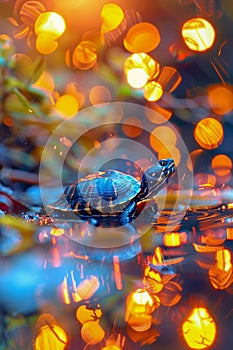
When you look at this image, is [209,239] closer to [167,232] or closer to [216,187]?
[167,232]

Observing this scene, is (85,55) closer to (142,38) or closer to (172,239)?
(142,38)

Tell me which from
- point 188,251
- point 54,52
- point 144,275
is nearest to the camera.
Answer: point 144,275

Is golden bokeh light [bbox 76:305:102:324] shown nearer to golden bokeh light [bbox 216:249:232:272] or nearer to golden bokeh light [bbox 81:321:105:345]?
golden bokeh light [bbox 81:321:105:345]

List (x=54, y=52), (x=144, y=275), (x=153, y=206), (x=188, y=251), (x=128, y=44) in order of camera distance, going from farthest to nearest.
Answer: (x=128, y=44) → (x=54, y=52) → (x=153, y=206) → (x=188, y=251) → (x=144, y=275)

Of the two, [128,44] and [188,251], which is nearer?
[188,251]

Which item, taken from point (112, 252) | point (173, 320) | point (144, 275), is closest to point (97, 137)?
point (112, 252)

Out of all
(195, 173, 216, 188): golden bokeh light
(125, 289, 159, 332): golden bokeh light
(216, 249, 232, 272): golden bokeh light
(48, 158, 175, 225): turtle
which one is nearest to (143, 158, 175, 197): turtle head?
(48, 158, 175, 225): turtle
